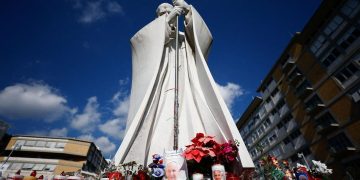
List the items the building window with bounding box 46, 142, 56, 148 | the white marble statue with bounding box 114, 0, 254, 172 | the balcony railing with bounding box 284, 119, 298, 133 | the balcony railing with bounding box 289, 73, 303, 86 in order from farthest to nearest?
1. the building window with bounding box 46, 142, 56, 148
2. the balcony railing with bounding box 284, 119, 298, 133
3. the balcony railing with bounding box 289, 73, 303, 86
4. the white marble statue with bounding box 114, 0, 254, 172

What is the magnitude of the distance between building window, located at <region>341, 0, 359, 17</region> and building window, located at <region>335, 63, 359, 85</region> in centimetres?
427

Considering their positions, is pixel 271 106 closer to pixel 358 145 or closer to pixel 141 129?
pixel 358 145

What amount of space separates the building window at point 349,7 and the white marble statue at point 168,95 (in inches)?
688

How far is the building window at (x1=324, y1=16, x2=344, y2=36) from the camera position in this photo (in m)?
18.4

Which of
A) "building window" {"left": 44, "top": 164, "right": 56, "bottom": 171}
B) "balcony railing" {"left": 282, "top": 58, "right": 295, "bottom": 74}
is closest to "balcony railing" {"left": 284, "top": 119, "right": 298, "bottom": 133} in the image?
"balcony railing" {"left": 282, "top": 58, "right": 295, "bottom": 74}

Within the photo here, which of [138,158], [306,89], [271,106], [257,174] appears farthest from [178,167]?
[271,106]

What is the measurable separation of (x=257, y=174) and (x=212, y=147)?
0.81 meters

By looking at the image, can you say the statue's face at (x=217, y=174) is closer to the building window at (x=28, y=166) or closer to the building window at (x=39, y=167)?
the building window at (x=39, y=167)

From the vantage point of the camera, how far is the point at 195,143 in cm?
256

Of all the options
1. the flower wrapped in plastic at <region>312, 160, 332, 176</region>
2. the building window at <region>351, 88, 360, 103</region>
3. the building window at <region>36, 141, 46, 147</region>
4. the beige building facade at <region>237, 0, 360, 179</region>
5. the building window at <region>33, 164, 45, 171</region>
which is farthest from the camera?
the building window at <region>36, 141, 46, 147</region>

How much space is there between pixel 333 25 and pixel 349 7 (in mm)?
1985

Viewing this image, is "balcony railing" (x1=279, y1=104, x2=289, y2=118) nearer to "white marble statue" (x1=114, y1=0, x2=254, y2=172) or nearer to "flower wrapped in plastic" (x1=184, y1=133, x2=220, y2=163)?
"white marble statue" (x1=114, y1=0, x2=254, y2=172)

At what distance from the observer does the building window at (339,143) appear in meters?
17.7

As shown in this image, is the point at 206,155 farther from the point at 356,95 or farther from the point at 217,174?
the point at 356,95
